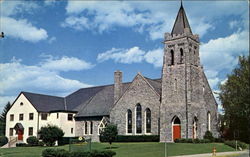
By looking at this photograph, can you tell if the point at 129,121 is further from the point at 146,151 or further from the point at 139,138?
the point at 146,151

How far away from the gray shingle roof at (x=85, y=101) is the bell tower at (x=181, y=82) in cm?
279

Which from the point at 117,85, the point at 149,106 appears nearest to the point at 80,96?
the point at 117,85

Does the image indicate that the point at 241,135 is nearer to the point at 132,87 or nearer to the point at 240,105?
the point at 240,105

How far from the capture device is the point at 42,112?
41688 mm

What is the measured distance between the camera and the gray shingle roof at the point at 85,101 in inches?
1641

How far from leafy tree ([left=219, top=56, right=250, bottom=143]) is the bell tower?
2.58 m

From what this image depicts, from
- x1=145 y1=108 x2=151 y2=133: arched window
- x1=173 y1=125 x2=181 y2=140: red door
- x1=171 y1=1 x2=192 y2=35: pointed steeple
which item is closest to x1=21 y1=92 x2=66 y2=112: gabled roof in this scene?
x1=145 y1=108 x2=151 y2=133: arched window

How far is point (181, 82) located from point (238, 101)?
19.3ft

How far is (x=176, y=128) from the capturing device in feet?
116

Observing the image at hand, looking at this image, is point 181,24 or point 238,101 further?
point 181,24

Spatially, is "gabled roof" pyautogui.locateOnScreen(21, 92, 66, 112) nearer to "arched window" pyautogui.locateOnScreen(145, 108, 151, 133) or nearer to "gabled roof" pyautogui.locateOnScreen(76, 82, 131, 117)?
"gabled roof" pyautogui.locateOnScreen(76, 82, 131, 117)

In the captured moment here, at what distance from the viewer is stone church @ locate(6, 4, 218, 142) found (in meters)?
35.2

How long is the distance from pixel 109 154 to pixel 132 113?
20.1 metres

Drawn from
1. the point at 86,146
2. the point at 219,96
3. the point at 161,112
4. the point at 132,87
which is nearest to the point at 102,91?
the point at 132,87
